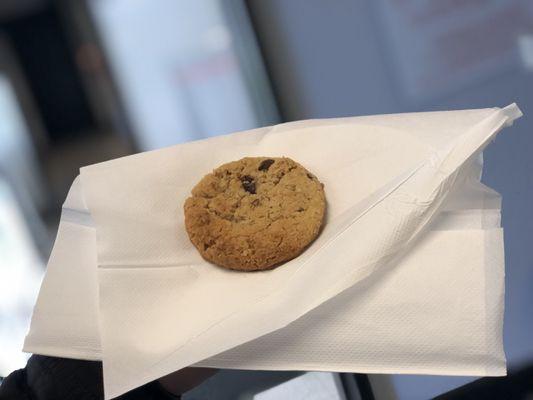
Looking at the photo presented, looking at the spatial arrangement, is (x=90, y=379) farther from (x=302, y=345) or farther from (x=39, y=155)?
(x=39, y=155)

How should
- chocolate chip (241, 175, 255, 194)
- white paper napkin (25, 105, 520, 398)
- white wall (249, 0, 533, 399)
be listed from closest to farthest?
white paper napkin (25, 105, 520, 398)
chocolate chip (241, 175, 255, 194)
white wall (249, 0, 533, 399)

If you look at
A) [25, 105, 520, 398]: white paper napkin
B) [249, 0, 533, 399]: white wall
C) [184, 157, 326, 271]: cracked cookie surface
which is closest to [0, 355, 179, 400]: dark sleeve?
[25, 105, 520, 398]: white paper napkin

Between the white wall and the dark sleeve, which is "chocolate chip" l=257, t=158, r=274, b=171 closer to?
the dark sleeve

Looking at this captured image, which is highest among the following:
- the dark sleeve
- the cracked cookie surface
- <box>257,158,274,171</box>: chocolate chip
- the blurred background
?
the blurred background

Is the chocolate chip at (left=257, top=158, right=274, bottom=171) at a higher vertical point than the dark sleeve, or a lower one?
higher

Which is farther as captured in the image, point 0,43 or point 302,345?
point 0,43

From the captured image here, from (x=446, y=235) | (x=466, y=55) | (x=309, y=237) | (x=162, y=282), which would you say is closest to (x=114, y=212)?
(x=162, y=282)

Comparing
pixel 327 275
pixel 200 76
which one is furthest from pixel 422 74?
pixel 327 275

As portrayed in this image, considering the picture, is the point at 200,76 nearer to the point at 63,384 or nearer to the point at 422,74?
the point at 422,74
